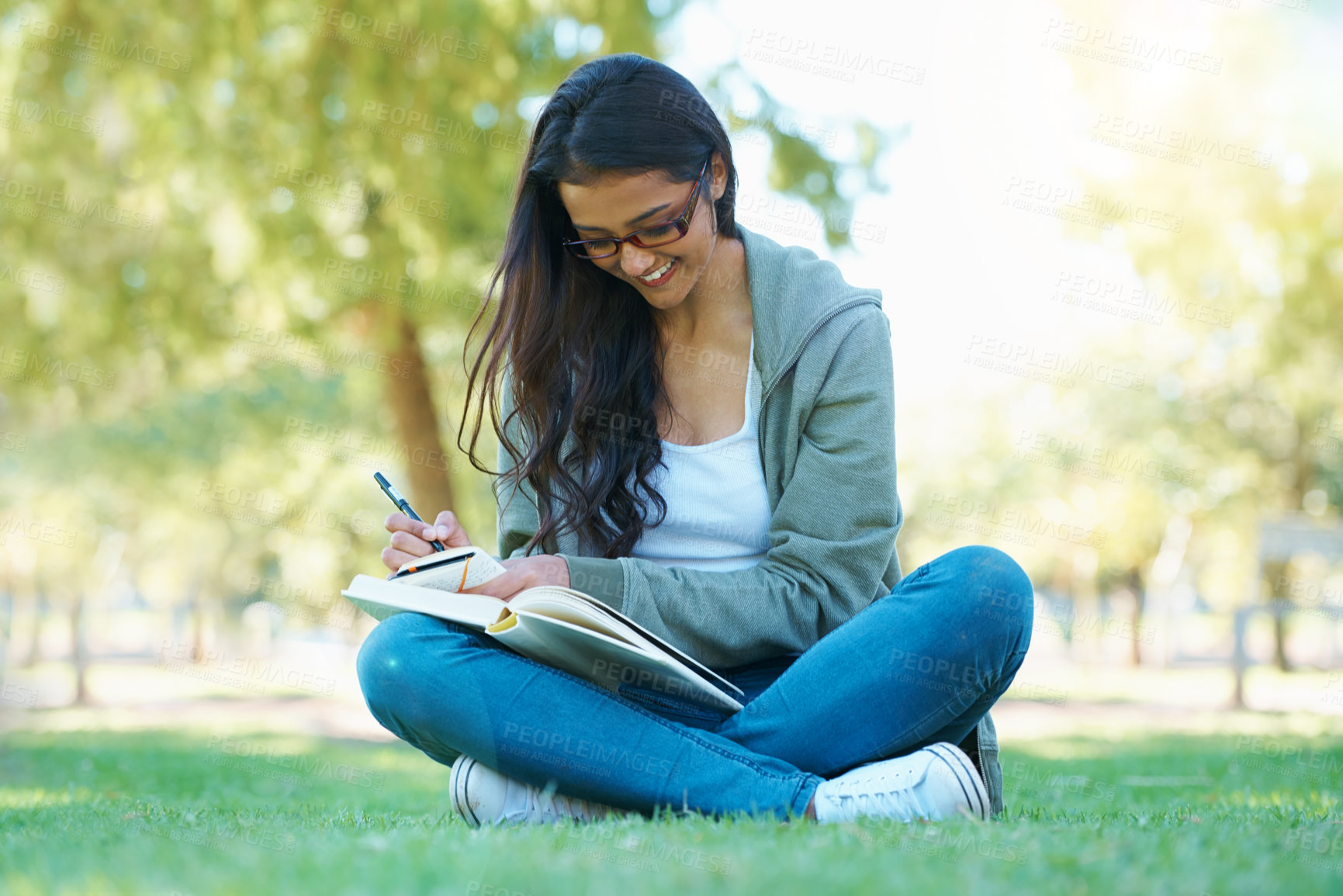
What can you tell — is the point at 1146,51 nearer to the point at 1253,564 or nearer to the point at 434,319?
the point at 434,319

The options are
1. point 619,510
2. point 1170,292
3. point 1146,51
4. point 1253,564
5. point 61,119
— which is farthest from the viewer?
point 1253,564

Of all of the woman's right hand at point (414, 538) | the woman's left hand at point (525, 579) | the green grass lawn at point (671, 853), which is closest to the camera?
the green grass lawn at point (671, 853)

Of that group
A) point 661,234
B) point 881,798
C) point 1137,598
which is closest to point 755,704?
point 881,798

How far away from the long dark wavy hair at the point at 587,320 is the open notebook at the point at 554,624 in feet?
1.55

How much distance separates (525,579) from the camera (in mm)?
2613

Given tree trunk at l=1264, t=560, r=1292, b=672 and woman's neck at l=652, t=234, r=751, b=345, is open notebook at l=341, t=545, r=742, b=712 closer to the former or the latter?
woman's neck at l=652, t=234, r=751, b=345

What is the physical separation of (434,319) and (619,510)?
20.7ft

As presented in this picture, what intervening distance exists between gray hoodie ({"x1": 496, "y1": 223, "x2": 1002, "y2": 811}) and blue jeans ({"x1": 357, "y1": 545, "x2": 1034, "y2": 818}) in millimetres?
223

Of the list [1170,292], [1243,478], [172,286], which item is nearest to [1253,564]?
[1243,478]

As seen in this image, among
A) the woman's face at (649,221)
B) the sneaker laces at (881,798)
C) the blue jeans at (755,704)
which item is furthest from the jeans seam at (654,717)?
the woman's face at (649,221)

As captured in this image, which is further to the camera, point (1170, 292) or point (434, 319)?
point (1170, 292)

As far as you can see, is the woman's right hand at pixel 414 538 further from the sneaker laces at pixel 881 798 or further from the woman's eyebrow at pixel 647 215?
the sneaker laces at pixel 881 798

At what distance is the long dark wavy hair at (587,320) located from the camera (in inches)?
113

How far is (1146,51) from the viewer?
30.2 feet
